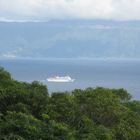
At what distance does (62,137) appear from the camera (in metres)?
21.4

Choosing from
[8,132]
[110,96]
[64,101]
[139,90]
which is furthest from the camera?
[139,90]

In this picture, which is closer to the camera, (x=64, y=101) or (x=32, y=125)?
(x=32, y=125)

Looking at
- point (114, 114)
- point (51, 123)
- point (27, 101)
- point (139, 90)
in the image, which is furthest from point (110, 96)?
point (139, 90)

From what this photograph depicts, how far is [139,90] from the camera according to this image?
364 ft

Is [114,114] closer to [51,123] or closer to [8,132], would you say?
[51,123]

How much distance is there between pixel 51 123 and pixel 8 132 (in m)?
1.80

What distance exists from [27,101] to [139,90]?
8690cm

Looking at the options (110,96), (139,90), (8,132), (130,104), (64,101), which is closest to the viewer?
(8,132)

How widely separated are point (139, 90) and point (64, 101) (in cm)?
8693

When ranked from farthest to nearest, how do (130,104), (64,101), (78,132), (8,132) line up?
1. (130,104)
2. (64,101)
3. (78,132)
4. (8,132)

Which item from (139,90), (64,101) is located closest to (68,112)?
(64,101)

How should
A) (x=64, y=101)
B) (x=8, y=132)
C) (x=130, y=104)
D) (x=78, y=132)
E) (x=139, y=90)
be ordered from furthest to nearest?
1. (x=139, y=90)
2. (x=130, y=104)
3. (x=64, y=101)
4. (x=78, y=132)
5. (x=8, y=132)

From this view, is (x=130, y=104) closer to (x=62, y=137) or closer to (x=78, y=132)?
(x=78, y=132)

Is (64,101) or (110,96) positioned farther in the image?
(110,96)
